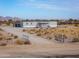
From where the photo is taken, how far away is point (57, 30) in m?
7.91

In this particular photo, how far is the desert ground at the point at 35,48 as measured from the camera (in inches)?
306

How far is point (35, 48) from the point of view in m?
7.83

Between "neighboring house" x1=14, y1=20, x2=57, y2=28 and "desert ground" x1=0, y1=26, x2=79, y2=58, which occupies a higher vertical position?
"neighboring house" x1=14, y1=20, x2=57, y2=28

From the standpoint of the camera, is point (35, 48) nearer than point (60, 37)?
Yes

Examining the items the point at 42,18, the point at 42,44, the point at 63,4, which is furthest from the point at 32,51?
the point at 63,4

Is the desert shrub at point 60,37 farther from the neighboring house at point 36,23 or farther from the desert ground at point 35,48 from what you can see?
the neighboring house at point 36,23

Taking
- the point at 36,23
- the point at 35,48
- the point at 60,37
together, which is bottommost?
the point at 35,48

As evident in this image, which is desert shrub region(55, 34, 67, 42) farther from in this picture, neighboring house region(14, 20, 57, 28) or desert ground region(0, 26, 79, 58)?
neighboring house region(14, 20, 57, 28)

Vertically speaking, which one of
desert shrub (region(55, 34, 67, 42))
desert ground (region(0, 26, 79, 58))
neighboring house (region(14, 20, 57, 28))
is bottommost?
desert ground (region(0, 26, 79, 58))

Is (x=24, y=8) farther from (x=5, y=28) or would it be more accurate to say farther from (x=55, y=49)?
(x=55, y=49)

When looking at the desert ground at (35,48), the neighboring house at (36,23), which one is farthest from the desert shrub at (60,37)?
the neighboring house at (36,23)

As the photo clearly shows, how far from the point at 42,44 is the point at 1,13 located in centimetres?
117

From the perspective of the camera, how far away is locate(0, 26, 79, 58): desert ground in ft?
25.5

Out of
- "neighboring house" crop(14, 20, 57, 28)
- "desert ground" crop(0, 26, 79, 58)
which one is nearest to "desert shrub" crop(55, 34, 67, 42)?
"desert ground" crop(0, 26, 79, 58)
